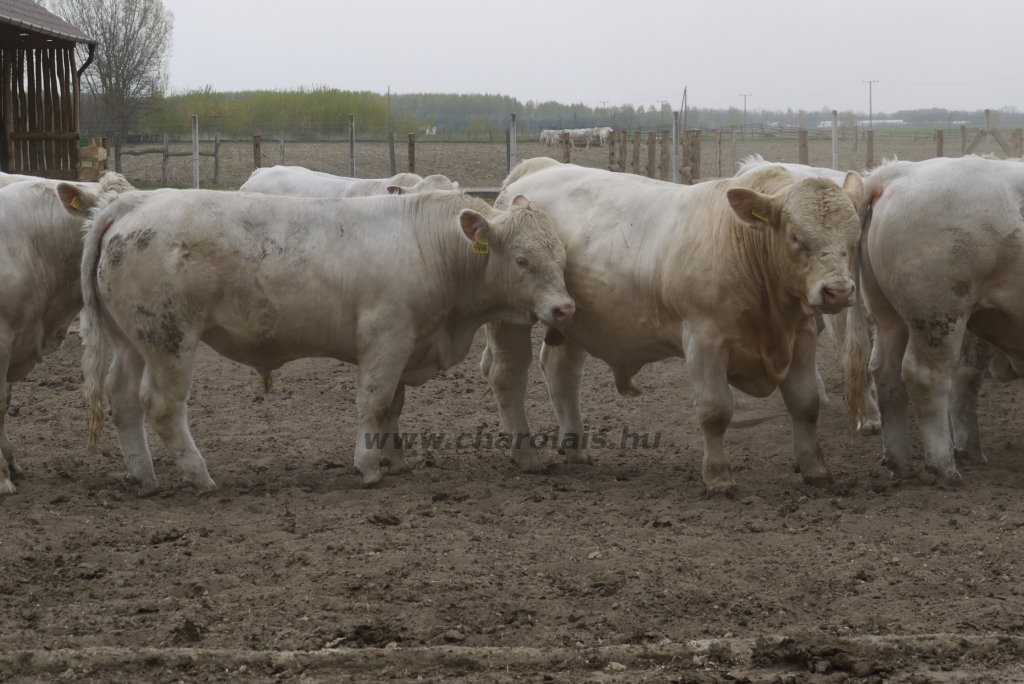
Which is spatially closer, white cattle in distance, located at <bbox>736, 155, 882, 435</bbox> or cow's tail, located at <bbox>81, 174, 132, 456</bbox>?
cow's tail, located at <bbox>81, 174, 132, 456</bbox>

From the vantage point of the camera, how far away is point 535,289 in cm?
604

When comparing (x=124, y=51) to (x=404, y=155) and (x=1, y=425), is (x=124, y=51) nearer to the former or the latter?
(x=404, y=155)

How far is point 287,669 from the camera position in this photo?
11.9ft

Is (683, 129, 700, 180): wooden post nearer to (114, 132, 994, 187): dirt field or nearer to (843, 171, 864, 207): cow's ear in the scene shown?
(114, 132, 994, 187): dirt field

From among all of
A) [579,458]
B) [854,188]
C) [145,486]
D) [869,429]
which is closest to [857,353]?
[854,188]

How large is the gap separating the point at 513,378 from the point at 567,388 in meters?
0.45

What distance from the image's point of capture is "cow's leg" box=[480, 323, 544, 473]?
6535 mm

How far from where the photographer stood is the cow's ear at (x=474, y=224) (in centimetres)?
600

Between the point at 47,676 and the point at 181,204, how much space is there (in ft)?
9.63

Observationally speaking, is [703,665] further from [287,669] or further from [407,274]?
[407,274]

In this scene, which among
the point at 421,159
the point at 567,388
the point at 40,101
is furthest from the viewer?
the point at 421,159

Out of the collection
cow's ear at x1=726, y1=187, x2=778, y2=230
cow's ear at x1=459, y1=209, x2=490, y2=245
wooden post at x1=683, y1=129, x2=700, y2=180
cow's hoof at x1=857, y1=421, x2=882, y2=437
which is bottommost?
cow's hoof at x1=857, y1=421, x2=882, y2=437

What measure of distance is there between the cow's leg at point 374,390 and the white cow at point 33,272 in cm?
173

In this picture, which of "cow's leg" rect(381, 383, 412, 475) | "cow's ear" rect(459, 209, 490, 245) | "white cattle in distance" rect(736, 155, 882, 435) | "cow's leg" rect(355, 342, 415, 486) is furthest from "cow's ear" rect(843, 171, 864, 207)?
"cow's leg" rect(381, 383, 412, 475)
